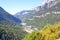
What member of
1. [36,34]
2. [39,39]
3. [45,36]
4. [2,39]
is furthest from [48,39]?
[2,39]

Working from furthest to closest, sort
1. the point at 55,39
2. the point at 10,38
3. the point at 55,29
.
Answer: the point at 10,38, the point at 55,29, the point at 55,39

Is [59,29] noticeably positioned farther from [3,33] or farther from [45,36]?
[3,33]

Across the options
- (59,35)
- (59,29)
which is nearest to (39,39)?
(59,29)

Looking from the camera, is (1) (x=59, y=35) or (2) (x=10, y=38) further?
(2) (x=10, y=38)

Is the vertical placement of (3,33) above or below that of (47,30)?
above

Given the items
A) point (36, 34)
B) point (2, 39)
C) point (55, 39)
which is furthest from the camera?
point (2, 39)

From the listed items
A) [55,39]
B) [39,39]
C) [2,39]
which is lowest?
[55,39]

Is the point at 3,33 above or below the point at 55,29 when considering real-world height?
above

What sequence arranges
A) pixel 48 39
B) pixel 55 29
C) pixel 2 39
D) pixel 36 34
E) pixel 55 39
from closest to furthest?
pixel 55 39, pixel 48 39, pixel 55 29, pixel 36 34, pixel 2 39

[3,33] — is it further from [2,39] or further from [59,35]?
[59,35]
